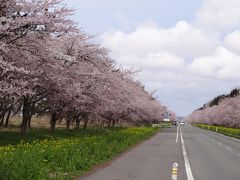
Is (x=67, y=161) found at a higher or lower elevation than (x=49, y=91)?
lower

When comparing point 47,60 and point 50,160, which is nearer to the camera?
point 50,160

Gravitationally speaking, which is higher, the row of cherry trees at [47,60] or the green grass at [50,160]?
the row of cherry trees at [47,60]

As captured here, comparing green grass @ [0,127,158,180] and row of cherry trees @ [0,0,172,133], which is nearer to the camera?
green grass @ [0,127,158,180]

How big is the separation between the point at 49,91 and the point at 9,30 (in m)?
9.20

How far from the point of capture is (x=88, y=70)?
905 inches

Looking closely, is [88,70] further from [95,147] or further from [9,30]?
[9,30]

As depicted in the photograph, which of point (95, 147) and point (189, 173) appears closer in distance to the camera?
point (189, 173)

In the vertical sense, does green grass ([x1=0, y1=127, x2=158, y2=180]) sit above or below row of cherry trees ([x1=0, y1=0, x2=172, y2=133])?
below

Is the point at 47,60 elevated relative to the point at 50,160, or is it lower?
elevated

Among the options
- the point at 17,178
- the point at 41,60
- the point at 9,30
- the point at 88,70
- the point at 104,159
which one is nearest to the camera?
the point at 17,178

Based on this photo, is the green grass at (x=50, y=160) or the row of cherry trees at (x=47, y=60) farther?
the row of cherry trees at (x=47, y=60)

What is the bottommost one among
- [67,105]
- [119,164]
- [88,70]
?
[119,164]

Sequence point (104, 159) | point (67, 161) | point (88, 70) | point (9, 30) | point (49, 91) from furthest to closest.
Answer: point (88, 70), point (49, 91), point (104, 159), point (67, 161), point (9, 30)

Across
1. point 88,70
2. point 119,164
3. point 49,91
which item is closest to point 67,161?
point 119,164
